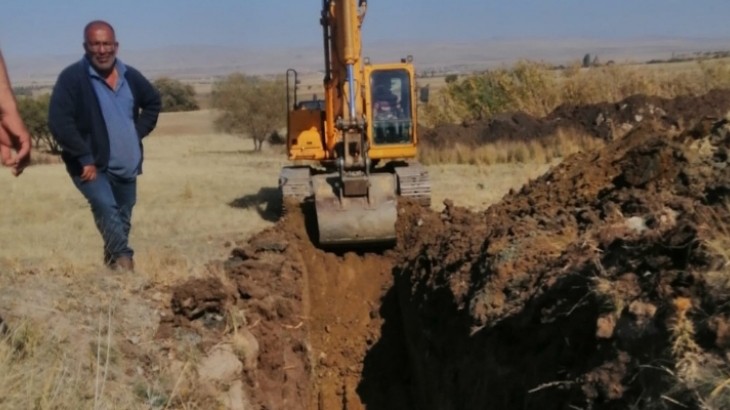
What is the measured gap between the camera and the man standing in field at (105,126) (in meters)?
7.34

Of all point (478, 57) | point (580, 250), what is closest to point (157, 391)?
point (580, 250)

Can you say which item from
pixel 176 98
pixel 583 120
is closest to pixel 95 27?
pixel 583 120

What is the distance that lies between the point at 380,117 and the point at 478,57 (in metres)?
177

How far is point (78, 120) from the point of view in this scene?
749 centimetres

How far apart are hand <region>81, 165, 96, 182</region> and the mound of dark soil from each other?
50.5ft

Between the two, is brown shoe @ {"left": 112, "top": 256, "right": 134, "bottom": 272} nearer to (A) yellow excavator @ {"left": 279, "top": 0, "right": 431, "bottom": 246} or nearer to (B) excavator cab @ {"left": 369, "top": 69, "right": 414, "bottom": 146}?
(A) yellow excavator @ {"left": 279, "top": 0, "right": 431, "bottom": 246}

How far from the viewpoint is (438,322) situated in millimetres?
7410

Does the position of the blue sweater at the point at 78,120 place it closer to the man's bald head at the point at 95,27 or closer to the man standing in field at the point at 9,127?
the man's bald head at the point at 95,27

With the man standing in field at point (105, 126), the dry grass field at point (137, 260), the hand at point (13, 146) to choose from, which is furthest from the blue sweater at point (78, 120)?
the hand at point (13, 146)

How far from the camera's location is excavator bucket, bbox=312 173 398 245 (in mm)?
10594

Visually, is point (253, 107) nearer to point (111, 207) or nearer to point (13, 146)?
point (111, 207)

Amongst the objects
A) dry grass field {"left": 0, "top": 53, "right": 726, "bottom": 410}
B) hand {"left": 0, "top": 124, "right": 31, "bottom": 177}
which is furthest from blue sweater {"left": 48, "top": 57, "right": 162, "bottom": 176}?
hand {"left": 0, "top": 124, "right": 31, "bottom": 177}

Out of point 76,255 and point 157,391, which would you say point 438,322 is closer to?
point 157,391

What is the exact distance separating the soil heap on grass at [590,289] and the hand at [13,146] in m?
2.65
